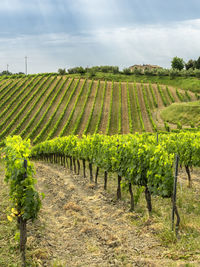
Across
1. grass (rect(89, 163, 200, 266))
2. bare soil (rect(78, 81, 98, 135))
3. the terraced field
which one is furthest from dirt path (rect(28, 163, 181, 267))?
bare soil (rect(78, 81, 98, 135))

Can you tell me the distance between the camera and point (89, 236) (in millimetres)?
8266

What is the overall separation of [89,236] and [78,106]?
1800 inches

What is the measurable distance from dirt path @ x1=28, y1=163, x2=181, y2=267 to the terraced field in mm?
28898

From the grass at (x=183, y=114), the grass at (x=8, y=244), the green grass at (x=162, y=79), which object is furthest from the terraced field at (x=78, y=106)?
the grass at (x=8, y=244)

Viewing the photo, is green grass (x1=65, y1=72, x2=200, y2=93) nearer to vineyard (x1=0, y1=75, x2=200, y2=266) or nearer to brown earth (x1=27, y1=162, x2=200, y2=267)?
vineyard (x1=0, y1=75, x2=200, y2=266)

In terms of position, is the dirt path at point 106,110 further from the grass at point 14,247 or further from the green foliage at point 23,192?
the green foliage at point 23,192

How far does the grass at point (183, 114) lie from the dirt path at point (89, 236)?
110 ft

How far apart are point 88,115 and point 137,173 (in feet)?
129

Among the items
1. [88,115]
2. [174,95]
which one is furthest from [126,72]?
[88,115]

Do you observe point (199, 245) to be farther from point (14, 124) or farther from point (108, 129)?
point (14, 124)

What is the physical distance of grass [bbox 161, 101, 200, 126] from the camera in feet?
140

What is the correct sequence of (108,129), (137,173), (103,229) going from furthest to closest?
(108,129), (137,173), (103,229)

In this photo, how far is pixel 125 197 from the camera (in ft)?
41.3

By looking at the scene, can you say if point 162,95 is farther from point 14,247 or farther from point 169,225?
point 14,247
